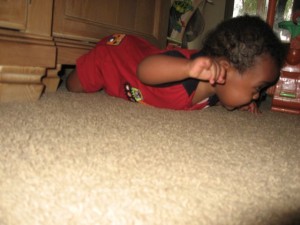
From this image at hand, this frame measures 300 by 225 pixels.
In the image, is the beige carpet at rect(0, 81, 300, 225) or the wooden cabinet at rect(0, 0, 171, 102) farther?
the wooden cabinet at rect(0, 0, 171, 102)

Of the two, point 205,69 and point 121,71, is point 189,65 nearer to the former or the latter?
point 205,69

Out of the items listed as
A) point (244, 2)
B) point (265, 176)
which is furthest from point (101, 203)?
point (244, 2)

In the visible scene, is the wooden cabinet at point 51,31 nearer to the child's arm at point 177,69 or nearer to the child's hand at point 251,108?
the child's arm at point 177,69

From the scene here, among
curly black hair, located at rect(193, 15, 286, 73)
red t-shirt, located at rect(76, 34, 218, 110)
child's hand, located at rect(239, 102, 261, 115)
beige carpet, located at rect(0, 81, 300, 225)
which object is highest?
curly black hair, located at rect(193, 15, 286, 73)

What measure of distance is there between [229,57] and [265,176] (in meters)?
0.48

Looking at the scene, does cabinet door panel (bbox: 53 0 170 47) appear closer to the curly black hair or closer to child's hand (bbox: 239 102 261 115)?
the curly black hair

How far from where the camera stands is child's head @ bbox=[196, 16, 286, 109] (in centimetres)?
77

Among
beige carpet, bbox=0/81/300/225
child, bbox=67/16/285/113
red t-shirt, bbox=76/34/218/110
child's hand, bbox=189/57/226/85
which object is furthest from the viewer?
red t-shirt, bbox=76/34/218/110

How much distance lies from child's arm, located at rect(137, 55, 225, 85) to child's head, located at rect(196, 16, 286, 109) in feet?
0.36

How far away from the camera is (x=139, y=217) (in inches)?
10.3

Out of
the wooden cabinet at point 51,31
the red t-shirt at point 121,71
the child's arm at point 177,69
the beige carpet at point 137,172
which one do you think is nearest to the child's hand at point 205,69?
the child's arm at point 177,69

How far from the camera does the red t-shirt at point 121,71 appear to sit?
34.8 inches

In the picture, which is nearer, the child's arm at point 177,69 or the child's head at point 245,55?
the child's arm at point 177,69

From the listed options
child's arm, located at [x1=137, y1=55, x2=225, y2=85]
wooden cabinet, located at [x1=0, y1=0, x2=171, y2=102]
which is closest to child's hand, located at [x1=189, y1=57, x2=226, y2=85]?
child's arm, located at [x1=137, y1=55, x2=225, y2=85]
